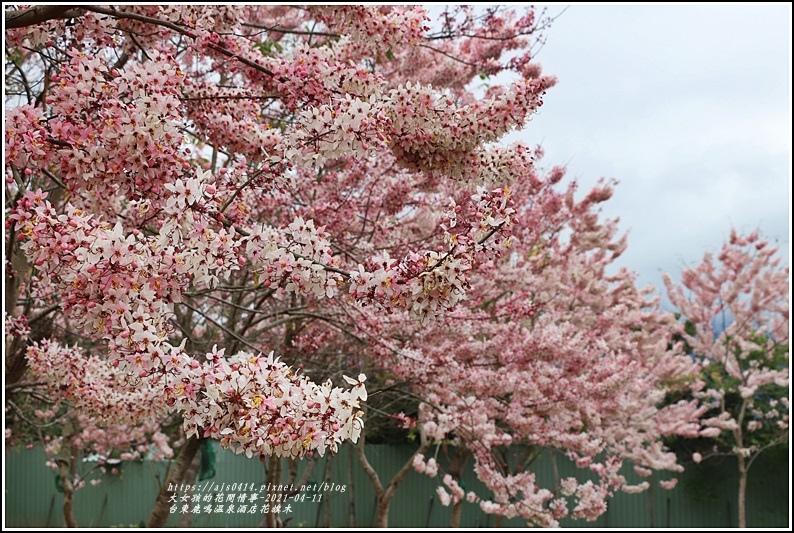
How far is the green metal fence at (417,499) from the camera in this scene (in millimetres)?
10312

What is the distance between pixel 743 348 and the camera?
39.1ft

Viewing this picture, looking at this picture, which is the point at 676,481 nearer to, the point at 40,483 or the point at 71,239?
the point at 40,483

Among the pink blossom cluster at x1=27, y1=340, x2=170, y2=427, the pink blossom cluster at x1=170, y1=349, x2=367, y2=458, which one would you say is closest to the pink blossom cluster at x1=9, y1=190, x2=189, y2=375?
the pink blossom cluster at x1=170, y1=349, x2=367, y2=458

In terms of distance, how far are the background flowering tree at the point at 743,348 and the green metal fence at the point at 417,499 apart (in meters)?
0.51

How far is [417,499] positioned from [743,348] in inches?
229

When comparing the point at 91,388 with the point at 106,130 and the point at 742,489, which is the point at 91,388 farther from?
the point at 742,489

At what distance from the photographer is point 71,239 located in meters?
1.70

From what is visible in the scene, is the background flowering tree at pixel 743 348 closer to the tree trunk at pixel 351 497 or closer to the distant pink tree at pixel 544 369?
the distant pink tree at pixel 544 369

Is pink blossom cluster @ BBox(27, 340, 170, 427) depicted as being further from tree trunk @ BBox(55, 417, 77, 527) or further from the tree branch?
tree trunk @ BBox(55, 417, 77, 527)

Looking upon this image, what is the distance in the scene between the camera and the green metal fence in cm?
1031

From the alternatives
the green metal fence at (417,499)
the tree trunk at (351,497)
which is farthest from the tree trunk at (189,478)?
the green metal fence at (417,499)

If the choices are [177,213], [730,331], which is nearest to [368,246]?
[177,213]

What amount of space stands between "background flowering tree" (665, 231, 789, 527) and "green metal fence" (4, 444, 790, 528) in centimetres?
51

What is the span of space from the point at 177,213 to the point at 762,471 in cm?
1302
